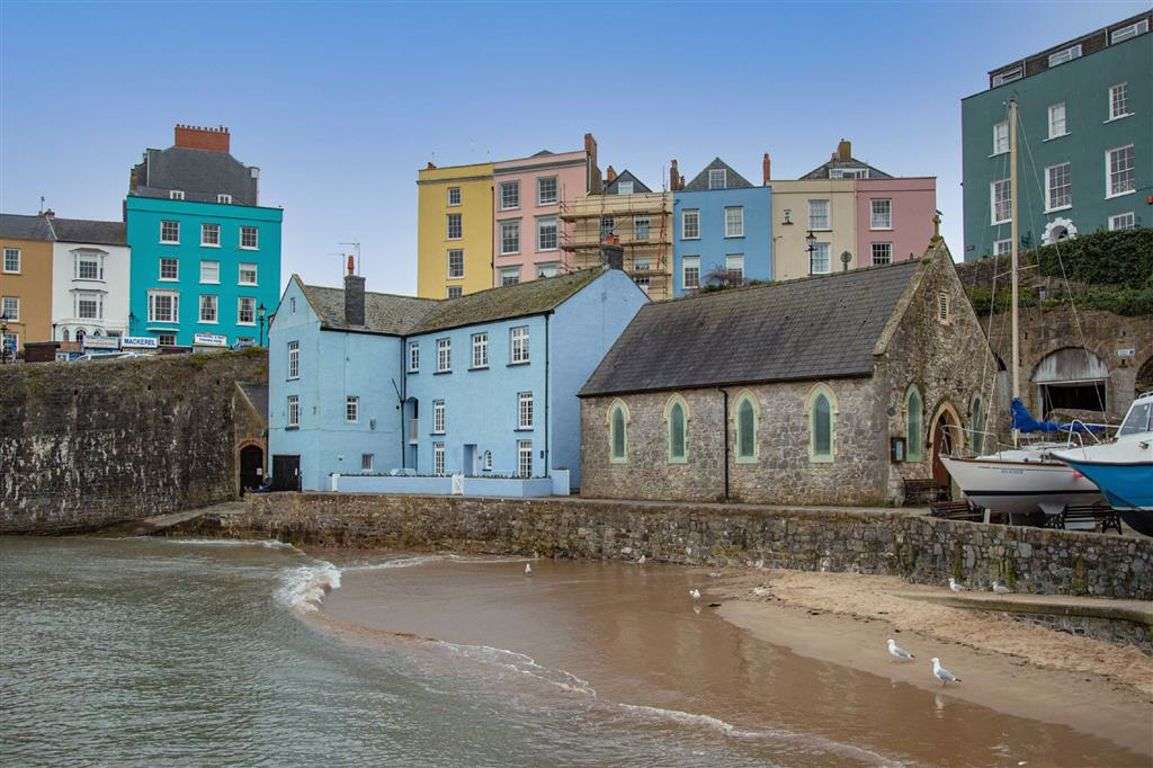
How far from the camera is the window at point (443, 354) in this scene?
38.8m

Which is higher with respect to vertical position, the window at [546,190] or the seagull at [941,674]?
the window at [546,190]

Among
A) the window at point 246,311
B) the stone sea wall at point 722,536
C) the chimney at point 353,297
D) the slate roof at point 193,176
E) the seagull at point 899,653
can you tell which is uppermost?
the slate roof at point 193,176

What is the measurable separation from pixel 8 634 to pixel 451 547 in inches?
541

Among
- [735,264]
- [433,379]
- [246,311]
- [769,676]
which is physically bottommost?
[769,676]

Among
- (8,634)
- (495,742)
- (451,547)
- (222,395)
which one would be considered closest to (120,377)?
(222,395)

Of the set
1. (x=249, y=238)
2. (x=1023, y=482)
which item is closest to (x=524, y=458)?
(x=1023, y=482)

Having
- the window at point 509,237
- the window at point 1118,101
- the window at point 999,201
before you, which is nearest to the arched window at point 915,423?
the window at point 1118,101

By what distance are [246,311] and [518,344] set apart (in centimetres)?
2999

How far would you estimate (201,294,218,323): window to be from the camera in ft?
192

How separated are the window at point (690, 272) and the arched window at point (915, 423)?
2783 cm

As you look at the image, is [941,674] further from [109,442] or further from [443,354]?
[109,442]

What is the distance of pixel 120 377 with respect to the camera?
43.9 m

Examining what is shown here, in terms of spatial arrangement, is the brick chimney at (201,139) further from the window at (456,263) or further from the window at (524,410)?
the window at (524,410)

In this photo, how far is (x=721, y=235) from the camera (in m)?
52.2
